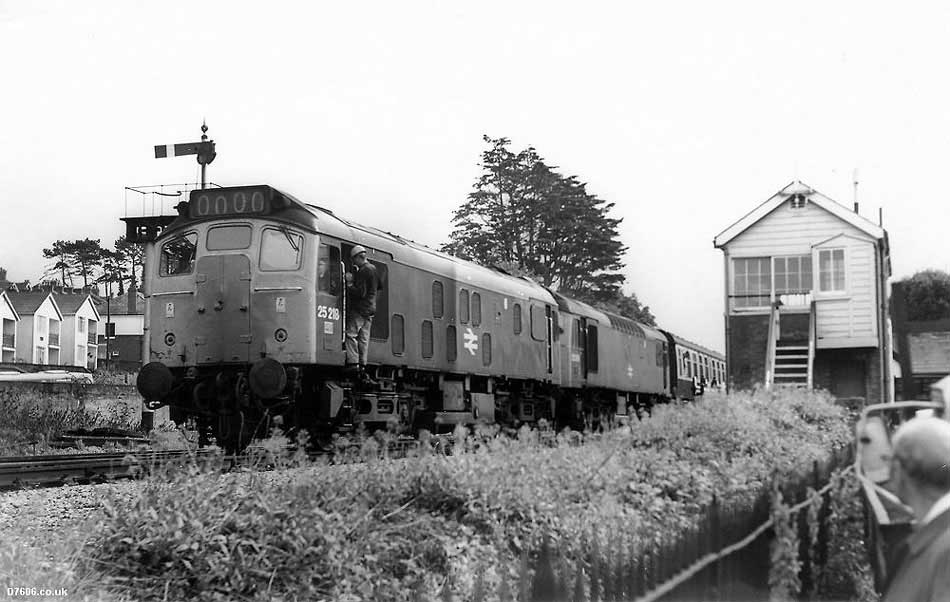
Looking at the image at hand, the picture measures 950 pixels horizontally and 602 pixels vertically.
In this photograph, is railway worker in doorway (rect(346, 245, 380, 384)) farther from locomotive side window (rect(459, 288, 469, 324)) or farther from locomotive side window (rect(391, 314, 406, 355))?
locomotive side window (rect(459, 288, 469, 324))

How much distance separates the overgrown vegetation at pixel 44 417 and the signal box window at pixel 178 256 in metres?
5.57

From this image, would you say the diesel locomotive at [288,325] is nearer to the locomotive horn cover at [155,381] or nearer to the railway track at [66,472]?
the locomotive horn cover at [155,381]

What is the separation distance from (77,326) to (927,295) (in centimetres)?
6914

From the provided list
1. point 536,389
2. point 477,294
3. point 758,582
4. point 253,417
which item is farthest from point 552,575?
point 536,389

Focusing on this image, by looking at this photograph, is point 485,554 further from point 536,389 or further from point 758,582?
point 536,389

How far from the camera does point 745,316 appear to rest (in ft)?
74.7

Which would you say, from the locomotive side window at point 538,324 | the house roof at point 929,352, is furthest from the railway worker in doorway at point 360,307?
the house roof at point 929,352

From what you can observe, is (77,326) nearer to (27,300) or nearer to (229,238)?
(27,300)

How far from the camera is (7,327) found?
55062 millimetres

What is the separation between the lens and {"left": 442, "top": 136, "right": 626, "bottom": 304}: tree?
45.4m

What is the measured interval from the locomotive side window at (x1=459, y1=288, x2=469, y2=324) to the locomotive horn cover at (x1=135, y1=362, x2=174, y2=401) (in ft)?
17.2

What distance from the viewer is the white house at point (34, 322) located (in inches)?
2280

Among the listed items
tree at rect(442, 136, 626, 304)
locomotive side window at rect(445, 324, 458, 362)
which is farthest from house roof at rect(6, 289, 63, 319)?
locomotive side window at rect(445, 324, 458, 362)

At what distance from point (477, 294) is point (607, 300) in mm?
30253
